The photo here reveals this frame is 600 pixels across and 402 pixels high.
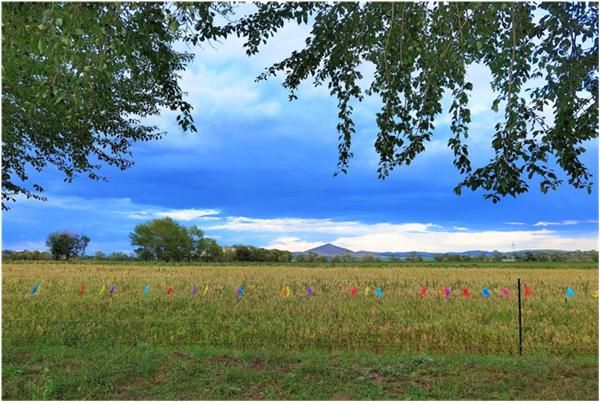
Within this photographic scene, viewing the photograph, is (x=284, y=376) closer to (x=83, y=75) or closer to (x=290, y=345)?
(x=290, y=345)

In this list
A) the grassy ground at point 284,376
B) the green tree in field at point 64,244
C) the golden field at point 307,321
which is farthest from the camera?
the green tree in field at point 64,244

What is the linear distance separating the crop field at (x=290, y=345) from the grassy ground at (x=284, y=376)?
20 millimetres

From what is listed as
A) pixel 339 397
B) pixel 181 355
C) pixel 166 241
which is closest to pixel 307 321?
pixel 181 355

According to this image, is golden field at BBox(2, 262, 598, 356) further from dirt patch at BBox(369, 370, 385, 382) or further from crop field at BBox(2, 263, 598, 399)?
dirt patch at BBox(369, 370, 385, 382)

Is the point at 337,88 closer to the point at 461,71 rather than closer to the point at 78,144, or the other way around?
the point at 461,71

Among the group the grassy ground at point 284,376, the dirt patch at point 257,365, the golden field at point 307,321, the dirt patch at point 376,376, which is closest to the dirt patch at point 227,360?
the grassy ground at point 284,376

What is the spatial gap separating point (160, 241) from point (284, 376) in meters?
45.2

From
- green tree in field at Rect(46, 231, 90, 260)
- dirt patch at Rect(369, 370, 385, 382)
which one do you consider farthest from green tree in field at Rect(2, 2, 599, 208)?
green tree in field at Rect(46, 231, 90, 260)

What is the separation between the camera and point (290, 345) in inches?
283

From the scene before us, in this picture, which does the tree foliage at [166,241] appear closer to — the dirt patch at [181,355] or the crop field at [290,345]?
the crop field at [290,345]

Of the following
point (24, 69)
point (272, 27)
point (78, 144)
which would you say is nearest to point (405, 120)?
point (272, 27)

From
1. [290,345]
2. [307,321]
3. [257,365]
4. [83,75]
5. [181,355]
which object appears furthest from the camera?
[307,321]

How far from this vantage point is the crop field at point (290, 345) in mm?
4973

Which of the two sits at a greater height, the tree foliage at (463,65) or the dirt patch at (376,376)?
the tree foliage at (463,65)
